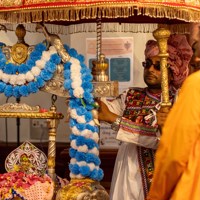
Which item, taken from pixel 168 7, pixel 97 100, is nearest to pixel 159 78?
pixel 97 100

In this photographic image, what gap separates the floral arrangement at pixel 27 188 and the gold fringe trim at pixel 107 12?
0.90m

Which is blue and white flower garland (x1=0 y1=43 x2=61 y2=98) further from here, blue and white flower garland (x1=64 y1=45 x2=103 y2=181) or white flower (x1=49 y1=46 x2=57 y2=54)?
blue and white flower garland (x1=64 y1=45 x2=103 y2=181)

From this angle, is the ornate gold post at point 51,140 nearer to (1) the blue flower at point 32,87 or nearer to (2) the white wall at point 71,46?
(1) the blue flower at point 32,87

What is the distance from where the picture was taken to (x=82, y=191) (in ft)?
11.9

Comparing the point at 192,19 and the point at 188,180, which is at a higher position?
the point at 192,19

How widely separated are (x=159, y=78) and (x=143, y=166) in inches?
21.6

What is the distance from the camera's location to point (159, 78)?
4.02m

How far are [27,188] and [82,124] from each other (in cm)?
47

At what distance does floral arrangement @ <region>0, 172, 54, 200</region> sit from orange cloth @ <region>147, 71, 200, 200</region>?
3.81 feet

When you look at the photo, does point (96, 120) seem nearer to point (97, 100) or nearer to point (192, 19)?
point (97, 100)

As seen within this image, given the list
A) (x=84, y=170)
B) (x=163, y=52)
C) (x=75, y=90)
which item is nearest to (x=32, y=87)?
(x=75, y=90)

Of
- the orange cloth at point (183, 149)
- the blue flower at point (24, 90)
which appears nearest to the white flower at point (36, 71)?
the blue flower at point (24, 90)

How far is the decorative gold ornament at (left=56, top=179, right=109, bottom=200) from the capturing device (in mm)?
3629

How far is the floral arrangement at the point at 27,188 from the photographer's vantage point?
370 cm
